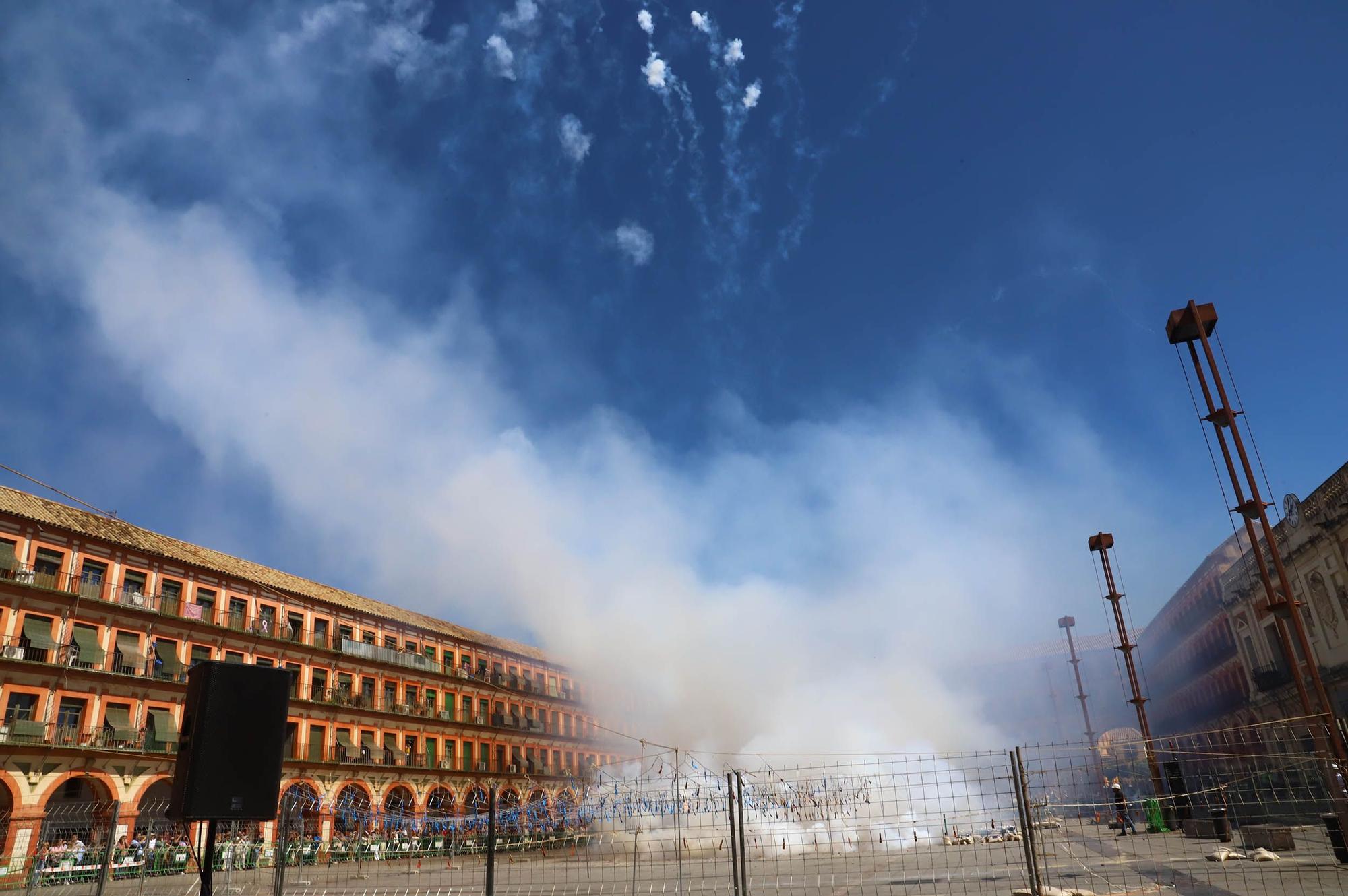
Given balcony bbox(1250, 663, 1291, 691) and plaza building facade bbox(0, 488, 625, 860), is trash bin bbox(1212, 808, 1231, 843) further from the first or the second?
plaza building facade bbox(0, 488, 625, 860)

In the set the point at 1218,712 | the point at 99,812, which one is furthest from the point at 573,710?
the point at 1218,712

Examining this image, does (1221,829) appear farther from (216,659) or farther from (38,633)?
(38,633)

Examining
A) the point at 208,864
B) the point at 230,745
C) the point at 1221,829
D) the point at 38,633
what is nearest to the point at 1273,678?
the point at 1221,829

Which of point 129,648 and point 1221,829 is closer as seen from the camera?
point 1221,829

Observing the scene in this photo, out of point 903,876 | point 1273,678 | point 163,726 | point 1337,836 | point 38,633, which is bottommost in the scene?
point 903,876

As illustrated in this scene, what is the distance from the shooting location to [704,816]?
3666 centimetres

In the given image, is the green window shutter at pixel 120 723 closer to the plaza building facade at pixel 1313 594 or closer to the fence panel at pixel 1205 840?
the fence panel at pixel 1205 840

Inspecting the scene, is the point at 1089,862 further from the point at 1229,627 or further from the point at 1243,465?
the point at 1229,627

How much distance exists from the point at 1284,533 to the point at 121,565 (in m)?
47.1

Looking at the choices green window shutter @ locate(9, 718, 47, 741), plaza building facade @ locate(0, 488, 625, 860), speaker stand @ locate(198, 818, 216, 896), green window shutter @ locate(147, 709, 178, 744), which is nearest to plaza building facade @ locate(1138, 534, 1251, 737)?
plaza building facade @ locate(0, 488, 625, 860)

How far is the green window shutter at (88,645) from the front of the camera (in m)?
32.9

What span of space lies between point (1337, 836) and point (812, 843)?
1738 cm

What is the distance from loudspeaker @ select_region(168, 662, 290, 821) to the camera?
25.0 ft

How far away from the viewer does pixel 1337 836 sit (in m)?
14.1
